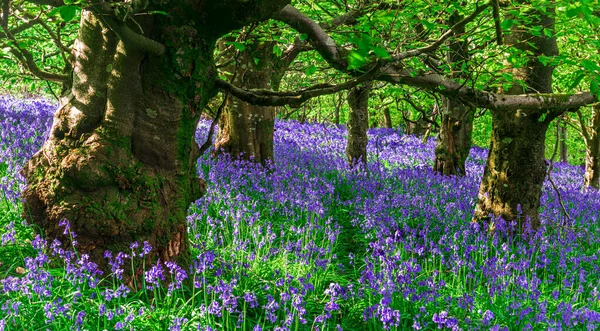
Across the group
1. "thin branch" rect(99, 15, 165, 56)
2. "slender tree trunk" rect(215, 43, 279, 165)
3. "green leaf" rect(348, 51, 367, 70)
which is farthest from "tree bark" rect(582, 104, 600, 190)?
"thin branch" rect(99, 15, 165, 56)

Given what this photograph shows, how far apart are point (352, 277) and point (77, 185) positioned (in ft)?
9.44

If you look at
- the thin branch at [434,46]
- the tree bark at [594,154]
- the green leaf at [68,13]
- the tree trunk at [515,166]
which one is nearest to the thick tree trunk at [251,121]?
the tree trunk at [515,166]

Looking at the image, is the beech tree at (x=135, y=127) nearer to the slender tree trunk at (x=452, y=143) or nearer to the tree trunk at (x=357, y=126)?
the tree trunk at (x=357, y=126)

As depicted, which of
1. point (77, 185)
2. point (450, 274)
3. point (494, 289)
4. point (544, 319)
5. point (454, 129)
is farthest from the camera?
point (454, 129)

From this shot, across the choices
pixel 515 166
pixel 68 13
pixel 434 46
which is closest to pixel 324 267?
pixel 434 46

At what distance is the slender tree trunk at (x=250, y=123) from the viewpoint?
27.9ft

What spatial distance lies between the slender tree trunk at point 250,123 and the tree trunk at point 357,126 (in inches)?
82.5

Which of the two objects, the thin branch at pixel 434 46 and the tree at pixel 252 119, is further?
the tree at pixel 252 119

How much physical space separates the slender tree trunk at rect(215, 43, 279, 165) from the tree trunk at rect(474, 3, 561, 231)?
13.1ft

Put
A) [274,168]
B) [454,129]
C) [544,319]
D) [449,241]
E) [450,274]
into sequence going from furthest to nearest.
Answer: [454,129], [274,168], [449,241], [450,274], [544,319]

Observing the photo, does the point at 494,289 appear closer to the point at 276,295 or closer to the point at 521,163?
the point at 276,295

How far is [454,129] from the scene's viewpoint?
1034cm

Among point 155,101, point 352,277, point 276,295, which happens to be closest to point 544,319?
point 352,277

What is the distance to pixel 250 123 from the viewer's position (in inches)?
342
